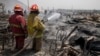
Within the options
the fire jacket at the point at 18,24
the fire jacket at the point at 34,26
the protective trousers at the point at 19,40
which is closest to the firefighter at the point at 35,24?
the fire jacket at the point at 34,26

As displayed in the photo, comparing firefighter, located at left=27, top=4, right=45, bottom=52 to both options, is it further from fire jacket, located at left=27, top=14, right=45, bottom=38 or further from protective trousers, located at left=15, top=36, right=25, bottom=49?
protective trousers, located at left=15, top=36, right=25, bottom=49

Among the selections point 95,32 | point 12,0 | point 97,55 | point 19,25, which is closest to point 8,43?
point 19,25

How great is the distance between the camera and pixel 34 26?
9.37 meters

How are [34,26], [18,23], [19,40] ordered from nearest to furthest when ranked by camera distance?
[34,26] < [18,23] < [19,40]

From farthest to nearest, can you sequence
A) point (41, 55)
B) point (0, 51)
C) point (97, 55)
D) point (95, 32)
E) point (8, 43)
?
1. point (95, 32)
2. point (8, 43)
3. point (97, 55)
4. point (0, 51)
5. point (41, 55)

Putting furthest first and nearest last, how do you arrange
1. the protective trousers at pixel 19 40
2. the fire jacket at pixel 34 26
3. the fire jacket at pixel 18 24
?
the protective trousers at pixel 19 40 → the fire jacket at pixel 18 24 → the fire jacket at pixel 34 26

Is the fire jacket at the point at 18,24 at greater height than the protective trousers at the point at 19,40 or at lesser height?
greater

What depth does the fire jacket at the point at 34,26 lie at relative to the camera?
9.39 m

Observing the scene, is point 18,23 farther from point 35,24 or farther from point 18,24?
point 35,24

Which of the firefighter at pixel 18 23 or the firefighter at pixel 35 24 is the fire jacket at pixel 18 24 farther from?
the firefighter at pixel 35 24

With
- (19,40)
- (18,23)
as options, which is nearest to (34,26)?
(18,23)

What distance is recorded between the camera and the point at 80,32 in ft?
49.3

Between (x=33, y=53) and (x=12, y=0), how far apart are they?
285ft

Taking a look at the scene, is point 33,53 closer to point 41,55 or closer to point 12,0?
point 41,55
